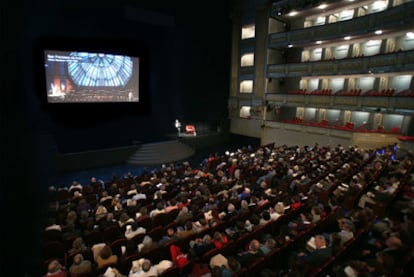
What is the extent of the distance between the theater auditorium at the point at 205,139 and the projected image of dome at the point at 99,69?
81 millimetres

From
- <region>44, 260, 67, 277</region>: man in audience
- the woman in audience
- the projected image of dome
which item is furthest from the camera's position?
the projected image of dome

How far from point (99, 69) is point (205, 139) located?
899cm

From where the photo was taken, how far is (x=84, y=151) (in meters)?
13.7

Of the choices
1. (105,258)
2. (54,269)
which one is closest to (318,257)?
(105,258)

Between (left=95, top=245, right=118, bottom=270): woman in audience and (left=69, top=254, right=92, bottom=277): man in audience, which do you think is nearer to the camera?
(left=69, top=254, right=92, bottom=277): man in audience

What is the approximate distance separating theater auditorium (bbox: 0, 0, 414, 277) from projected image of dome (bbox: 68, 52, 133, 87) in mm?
81

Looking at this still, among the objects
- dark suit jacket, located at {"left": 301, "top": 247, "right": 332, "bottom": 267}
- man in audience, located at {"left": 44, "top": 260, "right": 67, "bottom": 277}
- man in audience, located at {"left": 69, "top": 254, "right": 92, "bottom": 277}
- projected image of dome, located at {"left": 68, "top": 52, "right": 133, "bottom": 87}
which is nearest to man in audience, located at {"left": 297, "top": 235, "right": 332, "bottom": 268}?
dark suit jacket, located at {"left": 301, "top": 247, "right": 332, "bottom": 267}

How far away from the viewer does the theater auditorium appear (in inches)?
177

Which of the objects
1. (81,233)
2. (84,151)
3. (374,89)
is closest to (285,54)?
(374,89)

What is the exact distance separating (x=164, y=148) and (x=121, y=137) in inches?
125

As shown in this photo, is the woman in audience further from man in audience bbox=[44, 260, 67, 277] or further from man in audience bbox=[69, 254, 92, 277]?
man in audience bbox=[44, 260, 67, 277]

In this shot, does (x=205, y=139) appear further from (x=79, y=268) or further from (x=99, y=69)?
(x=79, y=268)

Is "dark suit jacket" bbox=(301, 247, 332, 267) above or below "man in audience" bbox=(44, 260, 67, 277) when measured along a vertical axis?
above

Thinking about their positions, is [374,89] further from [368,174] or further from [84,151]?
[84,151]
